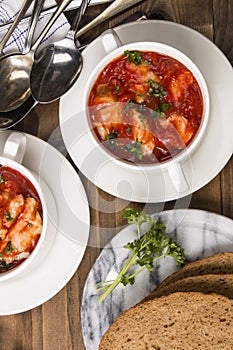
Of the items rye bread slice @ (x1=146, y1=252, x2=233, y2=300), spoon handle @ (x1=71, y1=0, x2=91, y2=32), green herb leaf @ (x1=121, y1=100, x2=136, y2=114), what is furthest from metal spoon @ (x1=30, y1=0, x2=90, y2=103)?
rye bread slice @ (x1=146, y1=252, x2=233, y2=300)

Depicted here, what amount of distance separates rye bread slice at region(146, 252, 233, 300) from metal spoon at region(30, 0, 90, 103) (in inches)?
26.7

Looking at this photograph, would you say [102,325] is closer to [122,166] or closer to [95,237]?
[95,237]

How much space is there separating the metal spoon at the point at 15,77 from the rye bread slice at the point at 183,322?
756 millimetres

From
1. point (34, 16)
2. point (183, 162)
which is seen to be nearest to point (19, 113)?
point (34, 16)

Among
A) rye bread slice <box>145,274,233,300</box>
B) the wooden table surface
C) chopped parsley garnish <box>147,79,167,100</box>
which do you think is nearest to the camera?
chopped parsley garnish <box>147,79,167,100</box>

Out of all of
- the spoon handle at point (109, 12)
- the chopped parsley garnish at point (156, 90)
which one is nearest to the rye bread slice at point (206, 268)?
the chopped parsley garnish at point (156, 90)

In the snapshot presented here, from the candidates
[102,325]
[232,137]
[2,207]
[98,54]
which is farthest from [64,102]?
[102,325]

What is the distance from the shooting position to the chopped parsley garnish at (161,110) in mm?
2258

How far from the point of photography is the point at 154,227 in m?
Answer: 2.40

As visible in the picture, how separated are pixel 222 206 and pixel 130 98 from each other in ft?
1.59

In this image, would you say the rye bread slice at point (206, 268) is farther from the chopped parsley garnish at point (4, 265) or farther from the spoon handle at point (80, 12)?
the spoon handle at point (80, 12)

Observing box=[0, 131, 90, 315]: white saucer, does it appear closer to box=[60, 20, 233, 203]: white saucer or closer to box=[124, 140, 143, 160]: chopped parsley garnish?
box=[60, 20, 233, 203]: white saucer

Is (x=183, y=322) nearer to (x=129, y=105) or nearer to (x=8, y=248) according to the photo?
(x=8, y=248)

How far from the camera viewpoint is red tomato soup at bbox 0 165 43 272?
7.52ft
